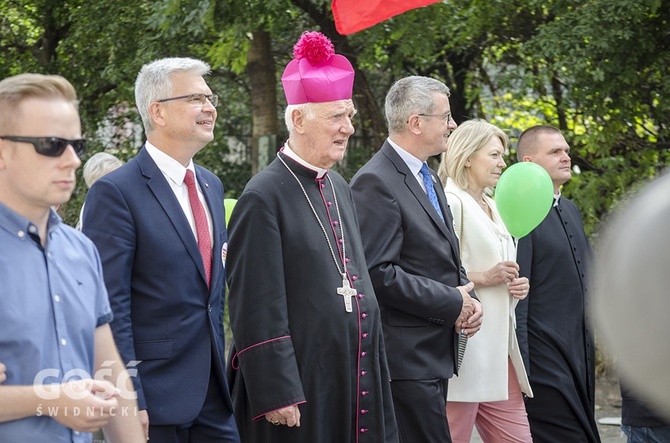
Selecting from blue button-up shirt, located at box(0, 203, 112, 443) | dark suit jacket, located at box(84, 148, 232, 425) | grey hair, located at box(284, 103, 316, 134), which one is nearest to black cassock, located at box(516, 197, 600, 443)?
grey hair, located at box(284, 103, 316, 134)

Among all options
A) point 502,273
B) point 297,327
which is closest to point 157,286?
point 297,327

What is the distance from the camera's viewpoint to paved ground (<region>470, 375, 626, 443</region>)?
8.34m

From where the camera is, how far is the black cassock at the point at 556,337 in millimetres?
6031

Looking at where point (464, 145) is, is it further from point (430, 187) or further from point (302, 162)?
point (302, 162)

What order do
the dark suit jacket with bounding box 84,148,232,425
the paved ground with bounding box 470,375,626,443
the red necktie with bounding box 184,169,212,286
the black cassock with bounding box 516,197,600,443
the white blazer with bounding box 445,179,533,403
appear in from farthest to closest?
the paved ground with bounding box 470,375,626,443 → the black cassock with bounding box 516,197,600,443 → the white blazer with bounding box 445,179,533,403 → the red necktie with bounding box 184,169,212,286 → the dark suit jacket with bounding box 84,148,232,425

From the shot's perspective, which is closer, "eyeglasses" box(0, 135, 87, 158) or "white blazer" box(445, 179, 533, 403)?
"eyeglasses" box(0, 135, 87, 158)

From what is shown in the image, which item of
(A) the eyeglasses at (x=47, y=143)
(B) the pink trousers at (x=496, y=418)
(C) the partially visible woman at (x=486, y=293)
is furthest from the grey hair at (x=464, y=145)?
(A) the eyeglasses at (x=47, y=143)

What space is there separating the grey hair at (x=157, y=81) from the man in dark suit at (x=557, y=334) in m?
2.59

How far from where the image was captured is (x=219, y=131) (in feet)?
43.0

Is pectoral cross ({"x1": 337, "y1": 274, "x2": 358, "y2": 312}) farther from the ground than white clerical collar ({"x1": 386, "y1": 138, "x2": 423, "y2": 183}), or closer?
closer

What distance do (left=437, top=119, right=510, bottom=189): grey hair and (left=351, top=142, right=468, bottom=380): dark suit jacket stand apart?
2.48ft

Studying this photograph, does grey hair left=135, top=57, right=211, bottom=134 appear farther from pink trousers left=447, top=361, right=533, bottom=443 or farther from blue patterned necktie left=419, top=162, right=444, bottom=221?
pink trousers left=447, top=361, right=533, bottom=443

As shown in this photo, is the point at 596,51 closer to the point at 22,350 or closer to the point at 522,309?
the point at 522,309

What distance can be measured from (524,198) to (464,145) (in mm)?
511
